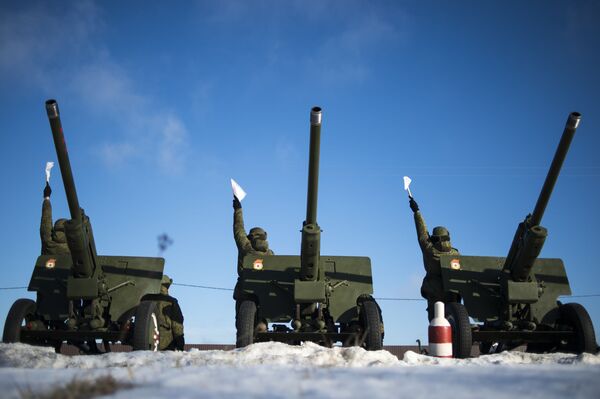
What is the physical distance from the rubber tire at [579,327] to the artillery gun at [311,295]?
9.18 ft

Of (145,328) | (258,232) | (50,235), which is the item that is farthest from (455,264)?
(50,235)

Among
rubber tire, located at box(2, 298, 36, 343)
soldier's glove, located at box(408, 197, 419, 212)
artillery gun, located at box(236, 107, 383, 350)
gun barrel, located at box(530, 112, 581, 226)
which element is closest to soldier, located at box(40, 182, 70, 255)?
rubber tire, located at box(2, 298, 36, 343)

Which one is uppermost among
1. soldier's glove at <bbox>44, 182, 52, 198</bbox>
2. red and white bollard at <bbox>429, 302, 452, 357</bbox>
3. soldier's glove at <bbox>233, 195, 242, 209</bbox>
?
soldier's glove at <bbox>44, 182, 52, 198</bbox>

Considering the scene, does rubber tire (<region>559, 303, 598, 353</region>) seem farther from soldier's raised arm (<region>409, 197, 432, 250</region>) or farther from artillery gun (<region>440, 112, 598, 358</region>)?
soldier's raised arm (<region>409, 197, 432, 250</region>)

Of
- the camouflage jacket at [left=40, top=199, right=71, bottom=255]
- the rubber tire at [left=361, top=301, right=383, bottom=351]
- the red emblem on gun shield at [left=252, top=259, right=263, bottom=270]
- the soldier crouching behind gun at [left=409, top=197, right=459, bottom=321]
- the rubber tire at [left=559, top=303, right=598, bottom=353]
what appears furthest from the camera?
the soldier crouching behind gun at [left=409, top=197, right=459, bottom=321]

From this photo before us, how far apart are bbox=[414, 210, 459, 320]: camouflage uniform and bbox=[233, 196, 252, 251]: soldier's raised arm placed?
2985 millimetres

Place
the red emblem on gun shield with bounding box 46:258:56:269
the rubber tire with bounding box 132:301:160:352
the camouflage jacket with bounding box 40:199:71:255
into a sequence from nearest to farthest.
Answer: the rubber tire with bounding box 132:301:160:352 < the red emblem on gun shield with bounding box 46:258:56:269 < the camouflage jacket with bounding box 40:199:71:255

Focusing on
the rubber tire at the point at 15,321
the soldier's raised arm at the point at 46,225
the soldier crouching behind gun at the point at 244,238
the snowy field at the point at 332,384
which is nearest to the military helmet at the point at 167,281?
the soldier crouching behind gun at the point at 244,238

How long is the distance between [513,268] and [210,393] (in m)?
7.83

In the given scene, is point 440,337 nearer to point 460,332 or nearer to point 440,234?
point 460,332

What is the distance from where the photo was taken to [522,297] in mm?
9688

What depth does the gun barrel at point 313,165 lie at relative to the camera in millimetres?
8555

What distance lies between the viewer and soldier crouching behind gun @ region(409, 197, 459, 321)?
10992 mm

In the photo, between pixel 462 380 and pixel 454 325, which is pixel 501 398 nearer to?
pixel 462 380
